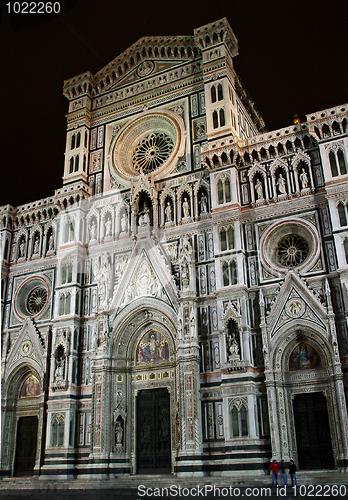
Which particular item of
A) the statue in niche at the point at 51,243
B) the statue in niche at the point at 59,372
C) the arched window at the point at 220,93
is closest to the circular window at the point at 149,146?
the arched window at the point at 220,93

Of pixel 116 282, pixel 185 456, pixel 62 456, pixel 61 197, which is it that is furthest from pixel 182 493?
pixel 61 197

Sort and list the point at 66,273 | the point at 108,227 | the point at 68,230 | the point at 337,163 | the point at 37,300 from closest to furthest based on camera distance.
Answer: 1. the point at 337,163
2. the point at 66,273
3. the point at 108,227
4. the point at 68,230
5. the point at 37,300

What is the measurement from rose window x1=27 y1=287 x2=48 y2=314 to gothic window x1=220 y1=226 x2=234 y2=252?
1123 cm

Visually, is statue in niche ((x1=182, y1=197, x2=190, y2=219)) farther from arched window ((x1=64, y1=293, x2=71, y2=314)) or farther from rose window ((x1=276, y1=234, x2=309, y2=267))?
arched window ((x1=64, y1=293, x2=71, y2=314))

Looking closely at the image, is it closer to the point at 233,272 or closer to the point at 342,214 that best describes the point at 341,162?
the point at 342,214

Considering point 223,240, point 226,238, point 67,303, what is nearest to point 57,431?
point 67,303

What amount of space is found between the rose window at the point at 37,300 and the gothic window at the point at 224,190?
11.6 m

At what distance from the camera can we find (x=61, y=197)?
93.0 ft

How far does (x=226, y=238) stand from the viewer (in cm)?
2283

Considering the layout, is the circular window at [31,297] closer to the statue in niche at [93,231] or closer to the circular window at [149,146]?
the statue in niche at [93,231]

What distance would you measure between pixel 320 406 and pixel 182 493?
6.54 m

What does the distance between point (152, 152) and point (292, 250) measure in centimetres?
1051

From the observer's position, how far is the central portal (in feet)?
72.1
